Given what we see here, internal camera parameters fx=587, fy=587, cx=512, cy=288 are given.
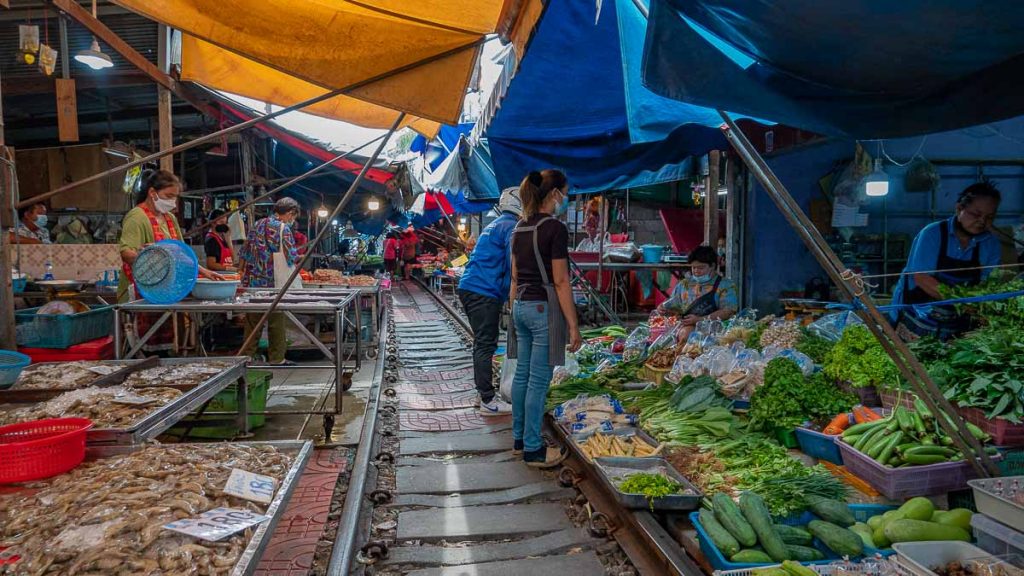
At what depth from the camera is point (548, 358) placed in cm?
481

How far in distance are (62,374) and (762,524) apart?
4.61m

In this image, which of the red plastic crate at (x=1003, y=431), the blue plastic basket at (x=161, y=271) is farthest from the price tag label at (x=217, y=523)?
the red plastic crate at (x=1003, y=431)

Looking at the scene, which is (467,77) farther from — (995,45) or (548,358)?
(995,45)

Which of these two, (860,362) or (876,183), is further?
(876,183)

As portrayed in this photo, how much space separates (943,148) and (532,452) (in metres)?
7.94

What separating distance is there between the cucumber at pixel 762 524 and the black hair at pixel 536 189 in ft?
8.78

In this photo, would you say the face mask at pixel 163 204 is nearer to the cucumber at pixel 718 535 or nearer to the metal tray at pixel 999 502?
the cucumber at pixel 718 535

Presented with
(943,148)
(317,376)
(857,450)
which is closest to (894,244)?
(943,148)

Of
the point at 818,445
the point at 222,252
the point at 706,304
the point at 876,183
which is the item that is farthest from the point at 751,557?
the point at 222,252

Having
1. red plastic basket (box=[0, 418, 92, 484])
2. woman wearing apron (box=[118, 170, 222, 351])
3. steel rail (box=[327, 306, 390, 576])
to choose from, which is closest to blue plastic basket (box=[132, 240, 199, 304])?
woman wearing apron (box=[118, 170, 222, 351])

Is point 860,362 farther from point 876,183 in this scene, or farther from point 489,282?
point 876,183

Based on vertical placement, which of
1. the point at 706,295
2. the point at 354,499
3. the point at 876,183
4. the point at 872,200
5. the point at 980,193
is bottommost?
the point at 354,499

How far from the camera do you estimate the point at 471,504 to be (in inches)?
169

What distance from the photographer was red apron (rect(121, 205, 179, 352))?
19.4ft
